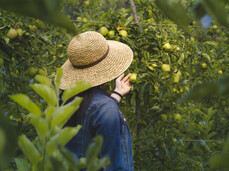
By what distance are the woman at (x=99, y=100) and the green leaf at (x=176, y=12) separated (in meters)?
0.68

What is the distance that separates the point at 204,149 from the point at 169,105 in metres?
0.40

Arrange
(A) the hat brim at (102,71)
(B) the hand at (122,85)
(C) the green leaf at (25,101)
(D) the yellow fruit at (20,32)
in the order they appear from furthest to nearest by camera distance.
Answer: (D) the yellow fruit at (20,32)
(B) the hand at (122,85)
(A) the hat brim at (102,71)
(C) the green leaf at (25,101)

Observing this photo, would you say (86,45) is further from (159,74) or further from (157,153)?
(157,153)

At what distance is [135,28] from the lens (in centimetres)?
158

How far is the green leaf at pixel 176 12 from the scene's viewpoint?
9.8 inches

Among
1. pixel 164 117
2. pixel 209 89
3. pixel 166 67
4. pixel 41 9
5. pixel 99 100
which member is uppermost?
pixel 41 9

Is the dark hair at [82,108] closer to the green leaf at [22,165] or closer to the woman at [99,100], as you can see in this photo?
the woman at [99,100]

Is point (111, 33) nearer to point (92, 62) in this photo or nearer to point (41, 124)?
point (92, 62)

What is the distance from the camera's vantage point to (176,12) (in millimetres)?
250

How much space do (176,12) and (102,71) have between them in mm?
813

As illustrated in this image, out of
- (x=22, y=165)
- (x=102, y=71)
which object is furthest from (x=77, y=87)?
(x=102, y=71)

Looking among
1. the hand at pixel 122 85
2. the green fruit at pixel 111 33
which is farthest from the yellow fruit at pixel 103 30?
the hand at pixel 122 85

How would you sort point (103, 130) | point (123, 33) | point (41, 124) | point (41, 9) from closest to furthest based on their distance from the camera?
point (41, 9), point (41, 124), point (103, 130), point (123, 33)

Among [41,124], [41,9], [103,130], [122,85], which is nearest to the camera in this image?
[41,9]
